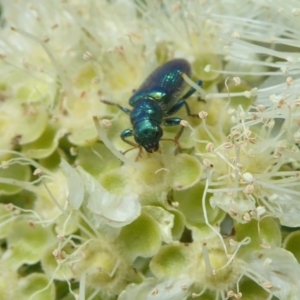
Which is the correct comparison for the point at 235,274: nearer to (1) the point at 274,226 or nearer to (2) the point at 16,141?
(1) the point at 274,226

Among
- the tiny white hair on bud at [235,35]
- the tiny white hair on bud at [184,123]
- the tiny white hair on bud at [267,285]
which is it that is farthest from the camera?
the tiny white hair on bud at [235,35]

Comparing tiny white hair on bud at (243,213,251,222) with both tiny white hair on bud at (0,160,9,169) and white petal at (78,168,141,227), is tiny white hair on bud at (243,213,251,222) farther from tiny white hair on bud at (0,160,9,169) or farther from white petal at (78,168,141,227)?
tiny white hair on bud at (0,160,9,169)

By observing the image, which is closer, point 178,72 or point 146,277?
point 146,277

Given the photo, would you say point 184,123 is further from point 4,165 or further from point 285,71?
point 4,165

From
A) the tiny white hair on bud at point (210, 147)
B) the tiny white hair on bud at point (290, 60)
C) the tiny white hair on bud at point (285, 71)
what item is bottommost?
the tiny white hair on bud at point (210, 147)

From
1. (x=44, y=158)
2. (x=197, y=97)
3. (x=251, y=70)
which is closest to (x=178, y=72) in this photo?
(x=197, y=97)

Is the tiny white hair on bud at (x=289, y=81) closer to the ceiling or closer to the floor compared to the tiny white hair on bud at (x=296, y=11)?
closer to the floor

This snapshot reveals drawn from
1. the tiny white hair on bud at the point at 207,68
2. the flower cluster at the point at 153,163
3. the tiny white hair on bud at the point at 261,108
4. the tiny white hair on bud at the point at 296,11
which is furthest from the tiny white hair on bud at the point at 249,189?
the tiny white hair on bud at the point at 296,11

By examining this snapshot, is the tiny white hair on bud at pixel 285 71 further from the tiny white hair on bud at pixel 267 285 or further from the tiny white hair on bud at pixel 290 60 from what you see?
the tiny white hair on bud at pixel 267 285

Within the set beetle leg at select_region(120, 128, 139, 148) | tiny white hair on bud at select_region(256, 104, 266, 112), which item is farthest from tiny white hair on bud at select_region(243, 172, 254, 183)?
beetle leg at select_region(120, 128, 139, 148)
